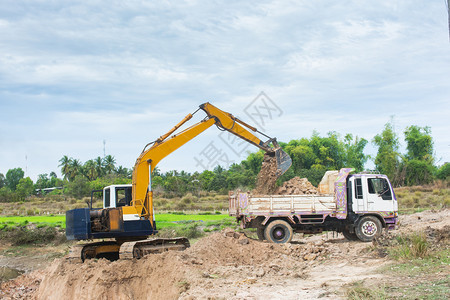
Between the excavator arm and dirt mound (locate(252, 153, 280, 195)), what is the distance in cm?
22

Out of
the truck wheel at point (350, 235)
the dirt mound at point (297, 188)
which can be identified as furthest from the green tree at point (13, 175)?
the truck wheel at point (350, 235)

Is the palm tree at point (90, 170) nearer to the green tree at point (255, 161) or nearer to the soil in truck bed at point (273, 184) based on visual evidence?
the green tree at point (255, 161)

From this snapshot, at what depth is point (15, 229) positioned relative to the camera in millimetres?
27109

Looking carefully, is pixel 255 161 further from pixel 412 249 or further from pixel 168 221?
pixel 412 249

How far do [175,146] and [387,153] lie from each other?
5250cm

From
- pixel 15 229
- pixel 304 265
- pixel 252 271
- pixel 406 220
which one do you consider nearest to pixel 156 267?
pixel 252 271

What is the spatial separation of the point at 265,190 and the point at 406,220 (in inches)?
406

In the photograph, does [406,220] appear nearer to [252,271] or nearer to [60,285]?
[252,271]

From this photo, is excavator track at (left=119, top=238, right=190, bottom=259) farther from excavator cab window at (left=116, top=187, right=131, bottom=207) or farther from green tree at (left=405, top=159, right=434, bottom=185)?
green tree at (left=405, top=159, right=434, bottom=185)

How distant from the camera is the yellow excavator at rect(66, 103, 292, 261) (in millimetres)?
13023

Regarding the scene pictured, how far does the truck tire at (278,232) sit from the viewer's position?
1628 cm

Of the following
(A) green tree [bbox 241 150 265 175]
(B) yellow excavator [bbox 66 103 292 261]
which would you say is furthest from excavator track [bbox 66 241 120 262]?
(A) green tree [bbox 241 150 265 175]

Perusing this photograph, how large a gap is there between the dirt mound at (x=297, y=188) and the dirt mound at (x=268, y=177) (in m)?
0.42

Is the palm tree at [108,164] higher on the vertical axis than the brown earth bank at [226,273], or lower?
higher
